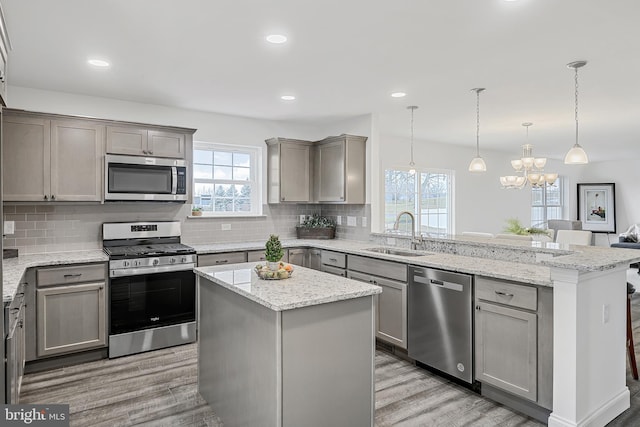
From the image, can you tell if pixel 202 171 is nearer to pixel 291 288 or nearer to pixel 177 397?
pixel 177 397

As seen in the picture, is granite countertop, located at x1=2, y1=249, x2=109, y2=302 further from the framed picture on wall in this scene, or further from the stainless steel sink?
the framed picture on wall

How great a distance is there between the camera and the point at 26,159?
141 inches

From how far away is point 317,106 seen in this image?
4594mm

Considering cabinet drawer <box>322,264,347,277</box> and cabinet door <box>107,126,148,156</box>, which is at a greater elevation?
cabinet door <box>107,126,148,156</box>

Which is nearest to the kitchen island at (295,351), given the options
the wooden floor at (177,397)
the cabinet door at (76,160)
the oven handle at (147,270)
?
the wooden floor at (177,397)

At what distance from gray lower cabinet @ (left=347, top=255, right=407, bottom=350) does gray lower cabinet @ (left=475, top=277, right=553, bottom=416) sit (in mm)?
740

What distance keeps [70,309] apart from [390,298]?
2.81 meters

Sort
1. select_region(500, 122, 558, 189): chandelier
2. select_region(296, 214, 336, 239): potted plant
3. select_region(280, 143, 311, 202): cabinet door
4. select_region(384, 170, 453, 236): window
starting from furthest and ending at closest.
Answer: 1. select_region(384, 170, 453, 236): window
2. select_region(500, 122, 558, 189): chandelier
3. select_region(296, 214, 336, 239): potted plant
4. select_region(280, 143, 311, 202): cabinet door

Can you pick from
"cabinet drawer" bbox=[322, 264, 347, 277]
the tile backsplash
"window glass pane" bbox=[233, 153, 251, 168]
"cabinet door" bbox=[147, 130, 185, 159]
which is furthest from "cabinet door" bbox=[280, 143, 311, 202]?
"cabinet door" bbox=[147, 130, 185, 159]

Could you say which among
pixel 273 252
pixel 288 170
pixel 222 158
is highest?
pixel 222 158

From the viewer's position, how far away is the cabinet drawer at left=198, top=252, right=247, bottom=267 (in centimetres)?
418

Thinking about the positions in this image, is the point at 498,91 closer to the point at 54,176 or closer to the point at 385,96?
the point at 385,96

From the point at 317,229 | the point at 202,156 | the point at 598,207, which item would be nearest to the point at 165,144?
the point at 202,156

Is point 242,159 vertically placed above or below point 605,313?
above
